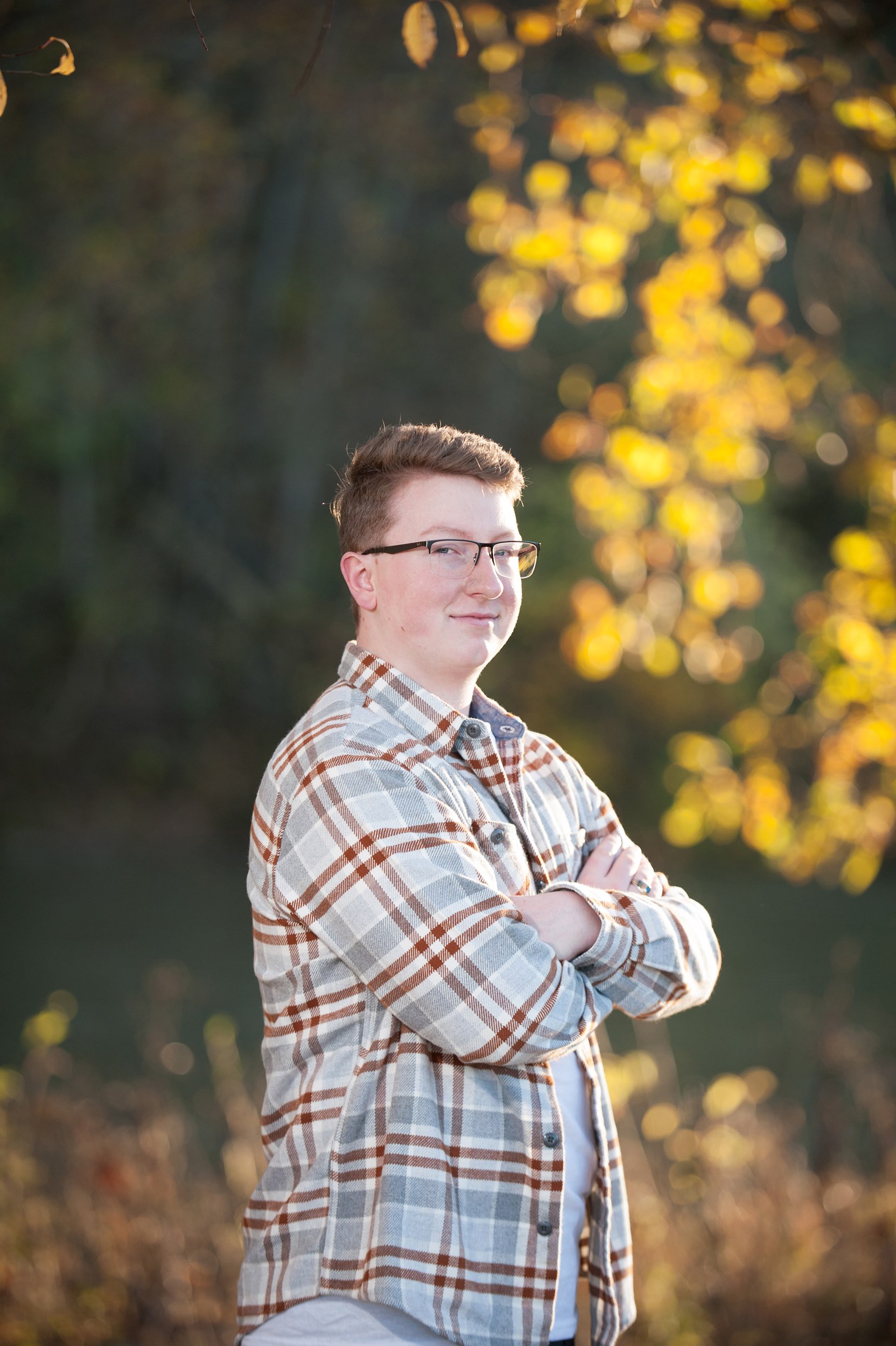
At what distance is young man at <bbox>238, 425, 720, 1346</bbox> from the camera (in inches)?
61.7

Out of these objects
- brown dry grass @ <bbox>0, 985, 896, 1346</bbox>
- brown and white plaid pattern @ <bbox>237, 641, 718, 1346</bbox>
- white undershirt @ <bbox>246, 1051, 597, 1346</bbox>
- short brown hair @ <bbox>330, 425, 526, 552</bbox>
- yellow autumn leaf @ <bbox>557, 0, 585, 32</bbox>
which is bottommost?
brown dry grass @ <bbox>0, 985, 896, 1346</bbox>

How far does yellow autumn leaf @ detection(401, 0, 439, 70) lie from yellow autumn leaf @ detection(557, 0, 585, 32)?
0.58 feet

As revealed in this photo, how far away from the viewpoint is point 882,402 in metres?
3.44

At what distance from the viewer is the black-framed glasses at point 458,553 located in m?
1.80

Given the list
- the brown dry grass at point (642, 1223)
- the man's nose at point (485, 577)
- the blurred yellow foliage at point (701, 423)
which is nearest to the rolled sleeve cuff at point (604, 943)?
the man's nose at point (485, 577)

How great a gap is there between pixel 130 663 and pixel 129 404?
10.8 feet

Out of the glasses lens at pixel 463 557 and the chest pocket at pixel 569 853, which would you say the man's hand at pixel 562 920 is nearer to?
the chest pocket at pixel 569 853

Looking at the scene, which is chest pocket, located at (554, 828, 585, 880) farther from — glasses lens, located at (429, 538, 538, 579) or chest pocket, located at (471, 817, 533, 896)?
glasses lens, located at (429, 538, 538, 579)

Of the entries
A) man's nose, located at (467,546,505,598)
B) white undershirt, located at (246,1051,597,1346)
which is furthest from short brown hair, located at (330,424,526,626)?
white undershirt, located at (246,1051,597,1346)

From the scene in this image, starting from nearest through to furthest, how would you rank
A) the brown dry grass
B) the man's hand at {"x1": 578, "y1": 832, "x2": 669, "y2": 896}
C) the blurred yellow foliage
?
1. the man's hand at {"x1": 578, "y1": 832, "x2": 669, "y2": 896}
2. the blurred yellow foliage
3. the brown dry grass

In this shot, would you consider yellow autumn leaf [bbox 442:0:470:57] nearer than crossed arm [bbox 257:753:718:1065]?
No

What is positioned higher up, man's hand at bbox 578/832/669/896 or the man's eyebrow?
the man's eyebrow

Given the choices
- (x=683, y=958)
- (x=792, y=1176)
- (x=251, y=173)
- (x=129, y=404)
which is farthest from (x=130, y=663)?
(x=683, y=958)

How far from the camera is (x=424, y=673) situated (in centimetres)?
184
